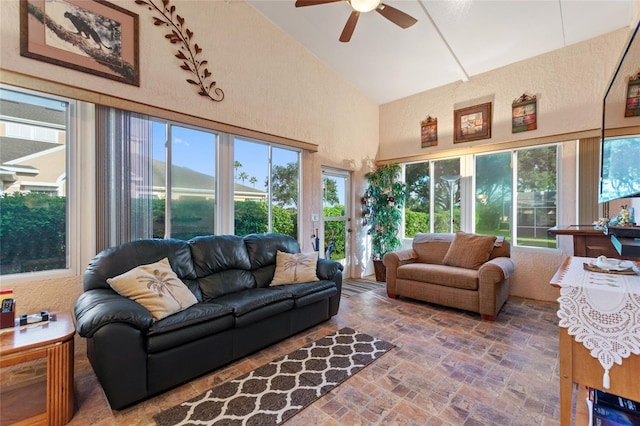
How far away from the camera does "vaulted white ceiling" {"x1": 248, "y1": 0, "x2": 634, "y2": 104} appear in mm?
2959

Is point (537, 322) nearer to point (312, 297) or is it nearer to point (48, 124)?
point (312, 297)

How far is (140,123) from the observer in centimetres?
260

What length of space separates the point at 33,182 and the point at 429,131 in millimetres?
5076

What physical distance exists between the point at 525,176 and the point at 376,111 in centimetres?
282

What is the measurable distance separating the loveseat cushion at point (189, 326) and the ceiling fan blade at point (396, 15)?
2.88 m

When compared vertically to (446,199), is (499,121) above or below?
above

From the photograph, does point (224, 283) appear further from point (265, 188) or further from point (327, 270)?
point (265, 188)

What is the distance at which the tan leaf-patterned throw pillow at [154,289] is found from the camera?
6.43 ft

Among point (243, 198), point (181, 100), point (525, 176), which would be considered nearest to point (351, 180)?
point (243, 198)

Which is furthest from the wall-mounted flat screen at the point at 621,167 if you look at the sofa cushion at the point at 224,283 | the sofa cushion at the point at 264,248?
the sofa cushion at the point at 224,283

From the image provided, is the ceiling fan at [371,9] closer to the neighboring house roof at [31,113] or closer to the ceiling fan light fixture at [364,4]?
the ceiling fan light fixture at [364,4]

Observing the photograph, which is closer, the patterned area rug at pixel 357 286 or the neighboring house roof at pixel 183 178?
the neighboring house roof at pixel 183 178

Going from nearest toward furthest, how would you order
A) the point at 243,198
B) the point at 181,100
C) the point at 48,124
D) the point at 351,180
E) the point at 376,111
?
1. the point at 48,124
2. the point at 181,100
3. the point at 243,198
4. the point at 351,180
5. the point at 376,111

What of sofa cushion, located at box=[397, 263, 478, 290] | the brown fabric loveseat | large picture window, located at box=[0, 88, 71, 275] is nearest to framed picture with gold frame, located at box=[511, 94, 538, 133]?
the brown fabric loveseat
